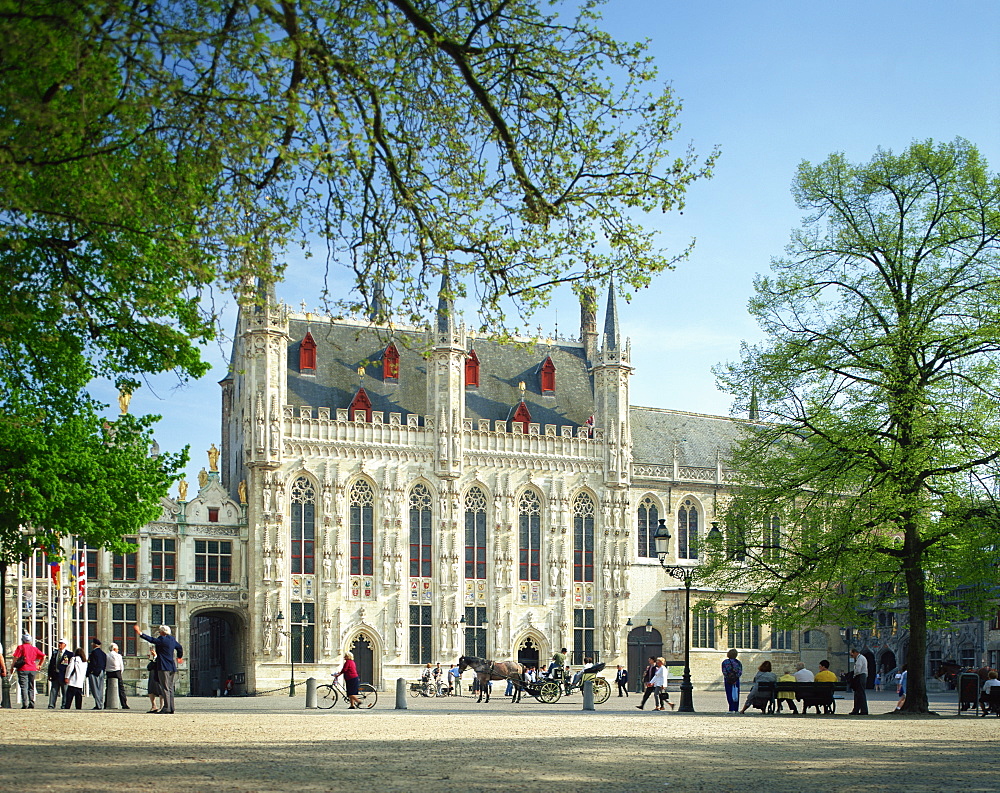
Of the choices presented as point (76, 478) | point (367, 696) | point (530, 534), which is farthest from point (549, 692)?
point (530, 534)

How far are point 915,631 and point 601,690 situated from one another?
12.5 meters

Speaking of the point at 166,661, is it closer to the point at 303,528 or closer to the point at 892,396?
the point at 892,396

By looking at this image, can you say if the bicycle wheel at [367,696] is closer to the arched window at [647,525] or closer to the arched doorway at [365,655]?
the arched doorway at [365,655]

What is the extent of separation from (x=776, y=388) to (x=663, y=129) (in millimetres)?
15647

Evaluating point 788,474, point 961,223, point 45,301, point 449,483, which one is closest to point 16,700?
point 45,301

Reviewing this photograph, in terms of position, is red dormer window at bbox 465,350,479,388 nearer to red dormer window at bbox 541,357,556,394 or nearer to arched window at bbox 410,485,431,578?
red dormer window at bbox 541,357,556,394

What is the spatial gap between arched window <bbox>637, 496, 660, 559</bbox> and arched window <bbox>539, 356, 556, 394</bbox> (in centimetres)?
694

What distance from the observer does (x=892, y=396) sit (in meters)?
27.2

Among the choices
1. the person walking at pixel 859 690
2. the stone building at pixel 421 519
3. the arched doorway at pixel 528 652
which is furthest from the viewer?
the arched doorway at pixel 528 652

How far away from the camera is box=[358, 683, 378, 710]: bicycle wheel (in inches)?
1354

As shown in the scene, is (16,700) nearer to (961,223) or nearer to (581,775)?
(581,775)

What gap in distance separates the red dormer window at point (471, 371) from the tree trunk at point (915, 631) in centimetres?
3314

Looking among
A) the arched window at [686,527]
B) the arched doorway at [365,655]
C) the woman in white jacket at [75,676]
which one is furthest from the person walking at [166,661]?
the arched window at [686,527]

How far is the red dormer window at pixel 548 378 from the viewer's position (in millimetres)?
61500
